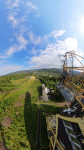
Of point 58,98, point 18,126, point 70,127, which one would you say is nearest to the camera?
A: point 70,127

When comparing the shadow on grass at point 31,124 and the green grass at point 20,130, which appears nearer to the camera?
the green grass at point 20,130

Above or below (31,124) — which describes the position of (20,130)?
below

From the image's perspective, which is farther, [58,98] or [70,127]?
[58,98]

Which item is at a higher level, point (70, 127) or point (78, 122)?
point (78, 122)

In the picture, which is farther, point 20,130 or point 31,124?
point 31,124

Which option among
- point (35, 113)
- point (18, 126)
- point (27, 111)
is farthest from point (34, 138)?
point (27, 111)

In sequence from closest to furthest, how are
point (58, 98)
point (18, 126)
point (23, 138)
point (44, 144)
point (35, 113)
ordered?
1. point (44, 144)
2. point (23, 138)
3. point (18, 126)
4. point (35, 113)
5. point (58, 98)

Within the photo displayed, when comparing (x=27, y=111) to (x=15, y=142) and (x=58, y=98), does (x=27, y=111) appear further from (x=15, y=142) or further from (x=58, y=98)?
(x=58, y=98)

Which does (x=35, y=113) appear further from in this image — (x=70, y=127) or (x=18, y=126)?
(x=70, y=127)

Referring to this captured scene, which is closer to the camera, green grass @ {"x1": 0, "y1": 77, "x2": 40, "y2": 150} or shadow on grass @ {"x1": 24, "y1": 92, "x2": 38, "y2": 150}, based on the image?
green grass @ {"x1": 0, "y1": 77, "x2": 40, "y2": 150}

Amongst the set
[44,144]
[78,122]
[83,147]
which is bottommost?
[44,144]
